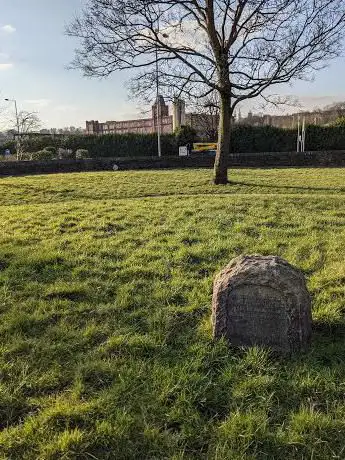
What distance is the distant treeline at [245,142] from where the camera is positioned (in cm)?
2675

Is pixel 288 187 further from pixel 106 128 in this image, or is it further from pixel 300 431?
pixel 106 128

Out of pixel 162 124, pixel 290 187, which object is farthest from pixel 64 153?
pixel 290 187

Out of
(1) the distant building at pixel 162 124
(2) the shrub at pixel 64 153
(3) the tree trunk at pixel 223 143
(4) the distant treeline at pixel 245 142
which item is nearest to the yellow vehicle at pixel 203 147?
(4) the distant treeline at pixel 245 142

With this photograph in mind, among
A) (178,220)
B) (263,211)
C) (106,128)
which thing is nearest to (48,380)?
(178,220)

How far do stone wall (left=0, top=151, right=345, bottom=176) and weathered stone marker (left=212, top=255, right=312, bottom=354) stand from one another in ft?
55.8

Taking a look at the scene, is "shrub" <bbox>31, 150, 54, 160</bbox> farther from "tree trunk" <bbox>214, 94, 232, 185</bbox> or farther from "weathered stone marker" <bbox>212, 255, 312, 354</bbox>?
"weathered stone marker" <bbox>212, 255, 312, 354</bbox>

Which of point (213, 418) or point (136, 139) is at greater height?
point (136, 139)

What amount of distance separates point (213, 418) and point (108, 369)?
82 cm

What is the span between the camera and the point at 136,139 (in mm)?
27109

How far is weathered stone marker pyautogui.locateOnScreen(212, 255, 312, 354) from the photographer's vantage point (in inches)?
124

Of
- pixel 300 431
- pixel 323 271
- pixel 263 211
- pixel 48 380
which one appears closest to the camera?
pixel 300 431

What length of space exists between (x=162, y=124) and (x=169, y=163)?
1405 cm

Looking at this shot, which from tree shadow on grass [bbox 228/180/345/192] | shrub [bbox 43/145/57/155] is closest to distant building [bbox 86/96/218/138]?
shrub [bbox 43/145/57/155]

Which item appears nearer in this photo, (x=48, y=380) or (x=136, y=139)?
(x=48, y=380)
